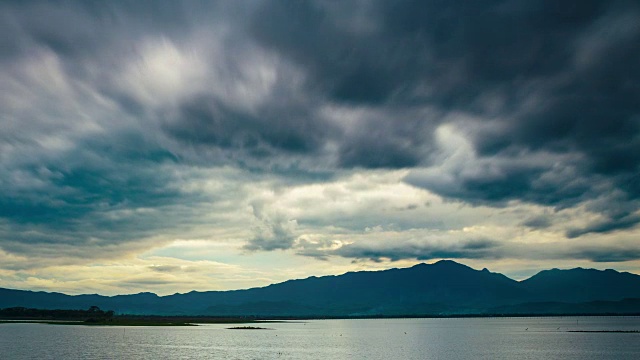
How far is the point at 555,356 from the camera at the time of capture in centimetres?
13075

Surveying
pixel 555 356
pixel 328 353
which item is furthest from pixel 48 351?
pixel 555 356

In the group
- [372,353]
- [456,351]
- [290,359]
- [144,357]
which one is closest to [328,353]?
[372,353]

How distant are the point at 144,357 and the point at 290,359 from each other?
3317cm

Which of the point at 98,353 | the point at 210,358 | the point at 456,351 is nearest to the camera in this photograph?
the point at 210,358

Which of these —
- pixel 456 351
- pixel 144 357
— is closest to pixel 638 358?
pixel 456 351

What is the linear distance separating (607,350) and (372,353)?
66.1 metres

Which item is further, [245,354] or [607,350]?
[607,350]

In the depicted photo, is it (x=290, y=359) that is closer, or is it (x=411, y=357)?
(x=290, y=359)

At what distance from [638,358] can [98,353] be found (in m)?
126

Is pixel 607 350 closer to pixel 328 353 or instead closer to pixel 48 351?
pixel 328 353

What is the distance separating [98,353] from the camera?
123062 mm

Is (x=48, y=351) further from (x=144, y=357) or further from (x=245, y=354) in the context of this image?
(x=245, y=354)

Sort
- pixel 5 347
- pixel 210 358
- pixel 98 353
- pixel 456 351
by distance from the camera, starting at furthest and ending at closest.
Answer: pixel 456 351 < pixel 5 347 < pixel 98 353 < pixel 210 358

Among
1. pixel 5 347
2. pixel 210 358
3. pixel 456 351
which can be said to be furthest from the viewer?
pixel 456 351
